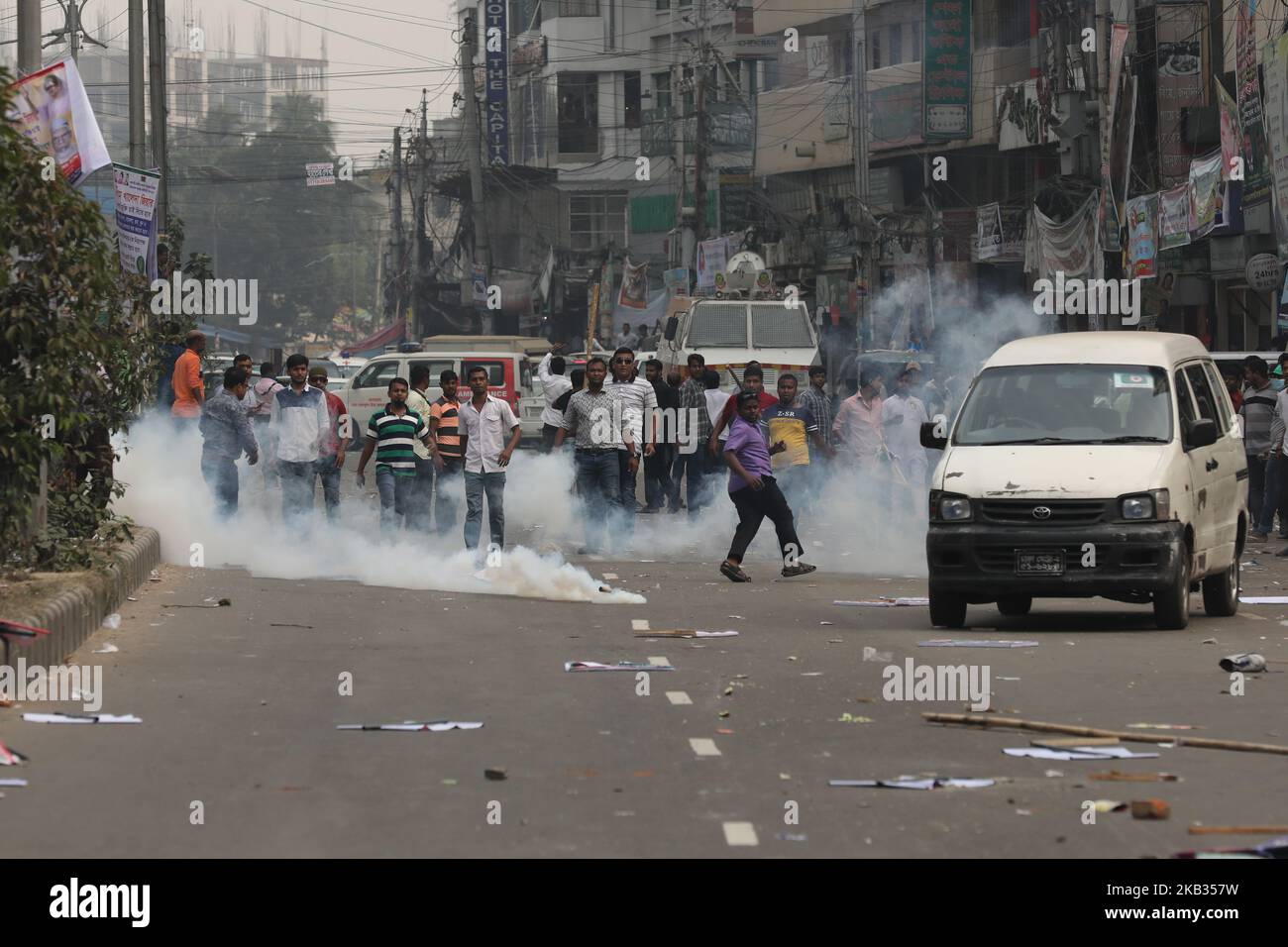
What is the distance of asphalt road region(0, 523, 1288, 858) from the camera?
276 inches

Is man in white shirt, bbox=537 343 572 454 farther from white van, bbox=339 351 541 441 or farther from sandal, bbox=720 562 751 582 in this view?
white van, bbox=339 351 541 441

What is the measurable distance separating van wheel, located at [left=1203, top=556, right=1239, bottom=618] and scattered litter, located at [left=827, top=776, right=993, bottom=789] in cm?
697

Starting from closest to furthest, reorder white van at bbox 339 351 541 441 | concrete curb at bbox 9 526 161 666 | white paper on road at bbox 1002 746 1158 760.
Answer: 1. white paper on road at bbox 1002 746 1158 760
2. concrete curb at bbox 9 526 161 666
3. white van at bbox 339 351 541 441

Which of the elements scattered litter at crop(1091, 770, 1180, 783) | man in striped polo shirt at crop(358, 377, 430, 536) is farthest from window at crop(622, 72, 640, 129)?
scattered litter at crop(1091, 770, 1180, 783)

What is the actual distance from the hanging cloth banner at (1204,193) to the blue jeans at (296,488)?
1342cm

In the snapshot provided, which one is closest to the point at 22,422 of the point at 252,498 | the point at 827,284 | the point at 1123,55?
the point at 252,498

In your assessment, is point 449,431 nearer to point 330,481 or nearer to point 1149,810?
point 330,481

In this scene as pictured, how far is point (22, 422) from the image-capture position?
11750mm

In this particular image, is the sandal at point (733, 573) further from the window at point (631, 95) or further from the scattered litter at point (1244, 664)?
the window at point (631, 95)

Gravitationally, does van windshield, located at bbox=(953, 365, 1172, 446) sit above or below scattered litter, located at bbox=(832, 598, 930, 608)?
above

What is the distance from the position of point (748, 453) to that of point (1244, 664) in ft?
21.2

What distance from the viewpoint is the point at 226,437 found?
62.9 ft
